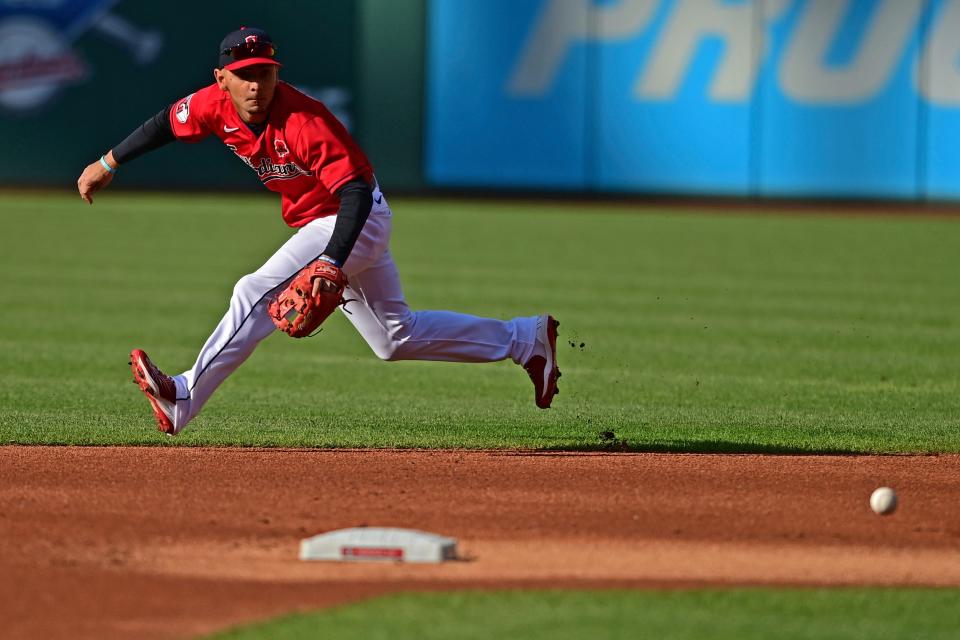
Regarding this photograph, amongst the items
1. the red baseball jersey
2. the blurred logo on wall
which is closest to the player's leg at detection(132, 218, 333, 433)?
the red baseball jersey

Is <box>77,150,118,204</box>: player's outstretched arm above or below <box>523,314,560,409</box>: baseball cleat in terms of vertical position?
above

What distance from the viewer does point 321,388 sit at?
8852 mm

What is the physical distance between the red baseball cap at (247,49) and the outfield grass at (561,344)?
182 centimetres

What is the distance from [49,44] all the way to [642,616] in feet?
74.5

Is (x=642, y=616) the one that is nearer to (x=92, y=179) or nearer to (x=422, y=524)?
(x=422, y=524)

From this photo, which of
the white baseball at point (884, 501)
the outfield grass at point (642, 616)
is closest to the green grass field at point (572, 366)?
the outfield grass at point (642, 616)

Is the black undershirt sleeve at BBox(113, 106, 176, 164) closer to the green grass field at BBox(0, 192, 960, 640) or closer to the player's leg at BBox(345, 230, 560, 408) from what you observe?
the player's leg at BBox(345, 230, 560, 408)

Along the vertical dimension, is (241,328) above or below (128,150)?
below

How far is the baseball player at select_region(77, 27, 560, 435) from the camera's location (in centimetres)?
602

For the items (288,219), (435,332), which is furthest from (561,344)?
(288,219)

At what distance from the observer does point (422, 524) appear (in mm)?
5363

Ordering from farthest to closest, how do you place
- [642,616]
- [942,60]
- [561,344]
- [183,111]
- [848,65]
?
[848,65] → [942,60] → [561,344] → [183,111] → [642,616]

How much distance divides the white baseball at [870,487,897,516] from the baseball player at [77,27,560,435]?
1986mm

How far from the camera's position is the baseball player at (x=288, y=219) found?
602 cm
